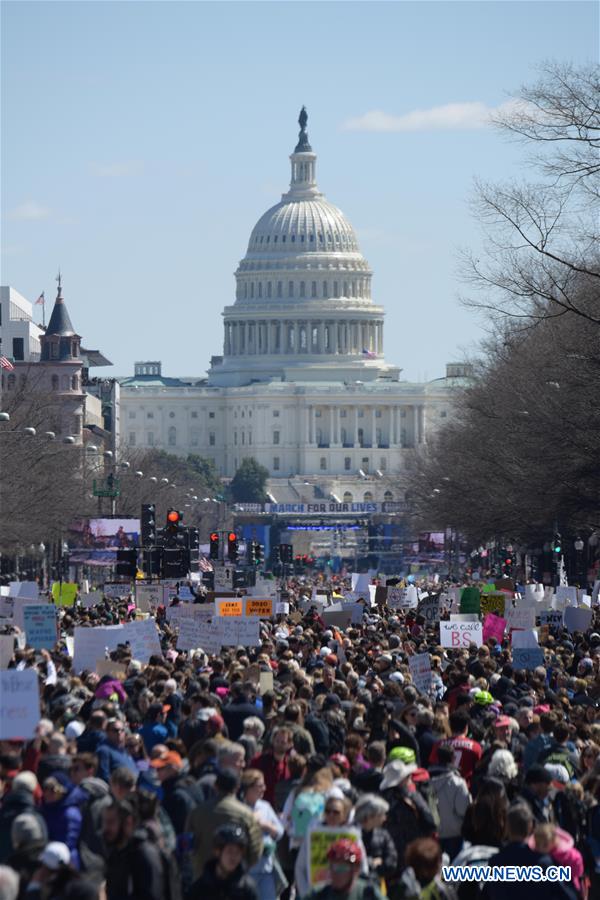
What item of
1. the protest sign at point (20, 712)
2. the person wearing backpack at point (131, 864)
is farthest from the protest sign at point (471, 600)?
the person wearing backpack at point (131, 864)

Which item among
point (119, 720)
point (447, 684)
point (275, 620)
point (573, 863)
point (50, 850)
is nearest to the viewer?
point (50, 850)

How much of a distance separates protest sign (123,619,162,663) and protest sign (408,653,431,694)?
404cm

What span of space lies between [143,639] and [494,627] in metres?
7.32

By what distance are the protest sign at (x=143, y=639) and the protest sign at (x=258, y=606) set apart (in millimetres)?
7865

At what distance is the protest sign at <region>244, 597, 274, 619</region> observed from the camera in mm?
36375

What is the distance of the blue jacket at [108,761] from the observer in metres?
18.1

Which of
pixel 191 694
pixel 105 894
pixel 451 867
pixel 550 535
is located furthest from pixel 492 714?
pixel 550 535

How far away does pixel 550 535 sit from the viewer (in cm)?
7394

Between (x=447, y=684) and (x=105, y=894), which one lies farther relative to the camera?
(x=447, y=684)

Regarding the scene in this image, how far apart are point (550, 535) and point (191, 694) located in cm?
5225

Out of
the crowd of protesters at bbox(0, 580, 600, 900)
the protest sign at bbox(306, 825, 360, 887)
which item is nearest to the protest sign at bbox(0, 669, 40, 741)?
the crowd of protesters at bbox(0, 580, 600, 900)

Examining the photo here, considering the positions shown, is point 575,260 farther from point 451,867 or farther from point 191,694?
point 451,867

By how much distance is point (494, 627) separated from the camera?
34438mm

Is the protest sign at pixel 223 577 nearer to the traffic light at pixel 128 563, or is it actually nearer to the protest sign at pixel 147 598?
the protest sign at pixel 147 598
